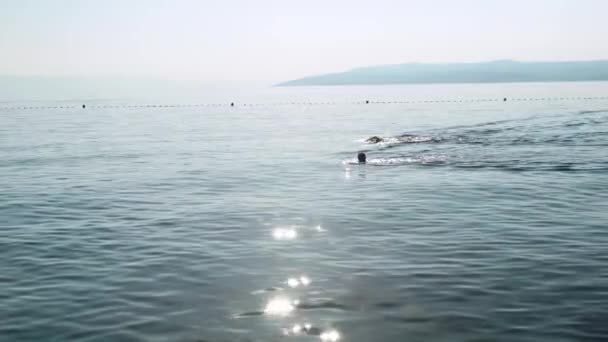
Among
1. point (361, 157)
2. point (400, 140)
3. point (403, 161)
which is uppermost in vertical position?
point (361, 157)

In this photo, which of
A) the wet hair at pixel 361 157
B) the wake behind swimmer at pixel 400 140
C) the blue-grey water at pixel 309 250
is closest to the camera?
the blue-grey water at pixel 309 250

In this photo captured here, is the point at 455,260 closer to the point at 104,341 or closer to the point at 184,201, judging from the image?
the point at 104,341

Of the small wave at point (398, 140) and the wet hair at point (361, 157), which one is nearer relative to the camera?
the wet hair at point (361, 157)

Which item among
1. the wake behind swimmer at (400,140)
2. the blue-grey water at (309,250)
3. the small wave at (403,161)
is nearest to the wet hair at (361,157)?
the small wave at (403,161)

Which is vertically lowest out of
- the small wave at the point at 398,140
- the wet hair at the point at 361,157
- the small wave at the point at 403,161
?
the small wave at the point at 398,140

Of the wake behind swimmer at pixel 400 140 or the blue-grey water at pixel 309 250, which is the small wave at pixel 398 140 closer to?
the wake behind swimmer at pixel 400 140

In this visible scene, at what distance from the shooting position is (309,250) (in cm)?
2352

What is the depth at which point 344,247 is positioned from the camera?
23703 mm

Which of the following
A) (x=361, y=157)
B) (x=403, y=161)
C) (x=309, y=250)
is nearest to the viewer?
(x=309, y=250)

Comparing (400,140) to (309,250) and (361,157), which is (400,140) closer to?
(361,157)

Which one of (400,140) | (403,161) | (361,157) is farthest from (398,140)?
(361,157)

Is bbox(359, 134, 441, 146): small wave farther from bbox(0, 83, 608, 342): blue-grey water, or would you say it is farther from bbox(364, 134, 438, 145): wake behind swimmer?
bbox(0, 83, 608, 342): blue-grey water

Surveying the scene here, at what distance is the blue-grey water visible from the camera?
1616 centimetres

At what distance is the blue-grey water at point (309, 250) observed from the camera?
16.2 m
